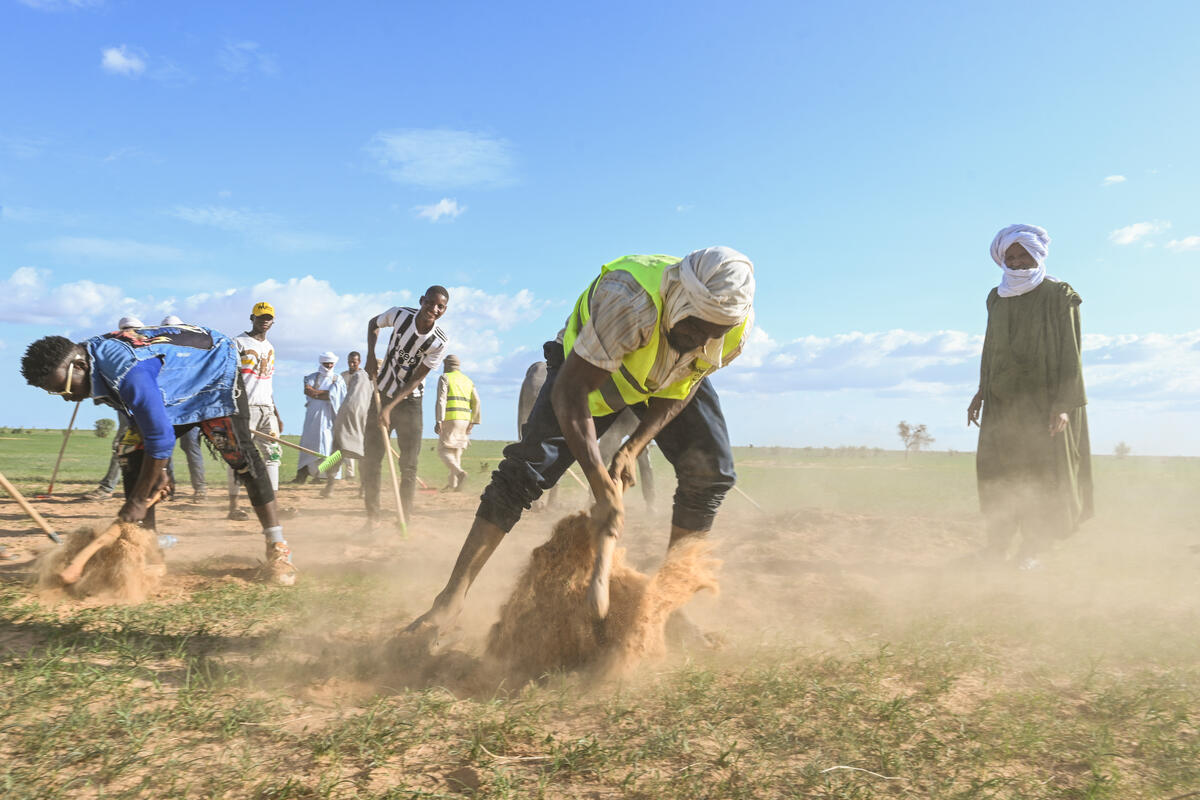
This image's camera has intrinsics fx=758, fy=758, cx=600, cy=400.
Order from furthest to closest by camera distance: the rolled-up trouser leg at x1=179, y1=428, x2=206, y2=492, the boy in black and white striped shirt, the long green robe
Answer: the rolled-up trouser leg at x1=179, y1=428, x2=206, y2=492 → the boy in black and white striped shirt → the long green robe

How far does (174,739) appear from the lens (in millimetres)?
2279

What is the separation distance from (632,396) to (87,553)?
9.68 ft

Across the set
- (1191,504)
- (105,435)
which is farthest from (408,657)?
(105,435)

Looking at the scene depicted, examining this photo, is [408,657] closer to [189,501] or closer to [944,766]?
[944,766]

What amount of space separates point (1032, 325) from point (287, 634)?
530 centimetres

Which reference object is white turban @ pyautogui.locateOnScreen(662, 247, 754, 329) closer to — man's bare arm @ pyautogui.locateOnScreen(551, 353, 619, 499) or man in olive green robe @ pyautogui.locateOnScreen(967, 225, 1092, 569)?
man's bare arm @ pyautogui.locateOnScreen(551, 353, 619, 499)

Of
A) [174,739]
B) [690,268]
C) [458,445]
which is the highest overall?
[690,268]

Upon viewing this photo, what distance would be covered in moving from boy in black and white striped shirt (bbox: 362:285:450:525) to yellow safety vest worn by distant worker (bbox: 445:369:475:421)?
14.8ft

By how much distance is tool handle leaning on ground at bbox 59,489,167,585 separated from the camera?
12.6 ft

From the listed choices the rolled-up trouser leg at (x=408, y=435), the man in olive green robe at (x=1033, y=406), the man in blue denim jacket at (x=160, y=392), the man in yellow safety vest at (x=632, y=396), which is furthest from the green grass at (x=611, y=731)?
the rolled-up trouser leg at (x=408, y=435)

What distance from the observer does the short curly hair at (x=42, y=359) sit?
3734 millimetres

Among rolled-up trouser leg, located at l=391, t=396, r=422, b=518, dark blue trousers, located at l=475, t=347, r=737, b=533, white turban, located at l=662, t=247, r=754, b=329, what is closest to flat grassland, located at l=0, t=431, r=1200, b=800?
dark blue trousers, located at l=475, t=347, r=737, b=533

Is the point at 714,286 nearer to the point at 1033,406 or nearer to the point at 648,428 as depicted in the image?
the point at 648,428

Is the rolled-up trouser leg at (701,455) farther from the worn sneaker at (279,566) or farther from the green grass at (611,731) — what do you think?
the worn sneaker at (279,566)
